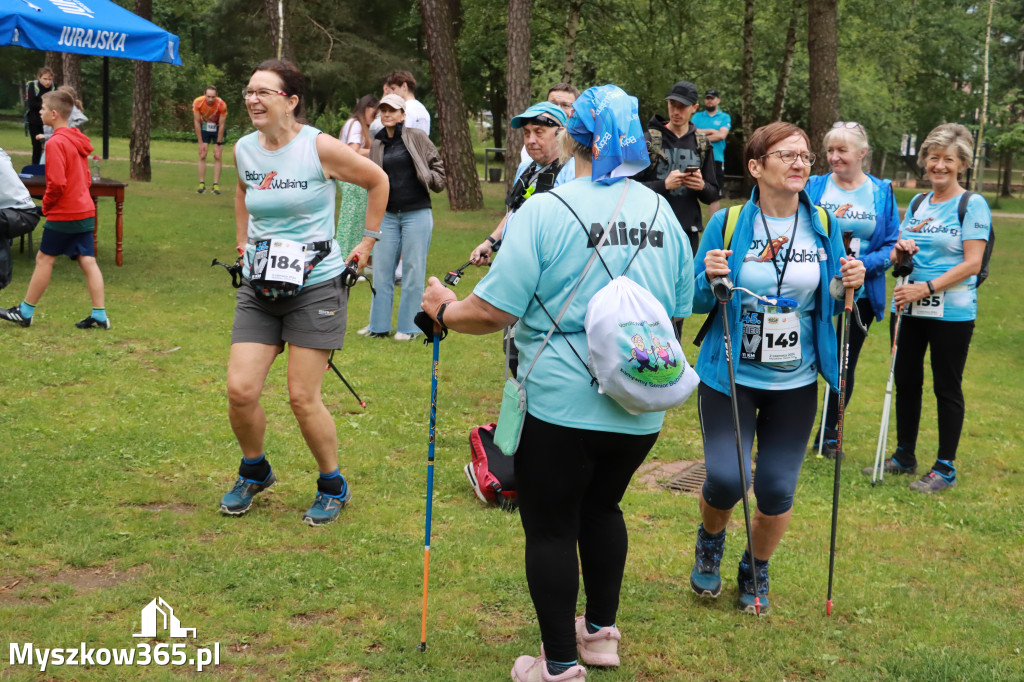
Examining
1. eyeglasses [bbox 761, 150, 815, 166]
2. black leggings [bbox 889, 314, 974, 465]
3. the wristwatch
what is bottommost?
black leggings [bbox 889, 314, 974, 465]

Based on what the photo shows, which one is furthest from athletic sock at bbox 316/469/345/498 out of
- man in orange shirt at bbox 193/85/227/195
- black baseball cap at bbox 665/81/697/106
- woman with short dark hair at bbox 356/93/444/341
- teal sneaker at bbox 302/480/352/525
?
man in orange shirt at bbox 193/85/227/195

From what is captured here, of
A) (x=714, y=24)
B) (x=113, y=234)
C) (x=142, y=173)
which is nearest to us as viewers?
(x=113, y=234)

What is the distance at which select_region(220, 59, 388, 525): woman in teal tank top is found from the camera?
15.6ft

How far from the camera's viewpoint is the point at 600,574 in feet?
11.8

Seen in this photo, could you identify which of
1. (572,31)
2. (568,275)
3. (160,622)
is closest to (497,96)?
(572,31)

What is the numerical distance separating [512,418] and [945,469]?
13.1 feet

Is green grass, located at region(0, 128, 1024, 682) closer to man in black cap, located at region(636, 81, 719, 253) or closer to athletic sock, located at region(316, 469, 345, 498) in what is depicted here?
athletic sock, located at region(316, 469, 345, 498)

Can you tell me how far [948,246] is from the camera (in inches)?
239

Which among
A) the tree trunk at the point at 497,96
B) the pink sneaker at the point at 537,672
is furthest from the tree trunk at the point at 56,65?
the pink sneaker at the point at 537,672

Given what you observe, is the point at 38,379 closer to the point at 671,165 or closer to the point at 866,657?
the point at 671,165

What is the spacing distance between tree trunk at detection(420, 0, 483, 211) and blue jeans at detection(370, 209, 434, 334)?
8.61 metres

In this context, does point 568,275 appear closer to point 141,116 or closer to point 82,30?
point 82,30

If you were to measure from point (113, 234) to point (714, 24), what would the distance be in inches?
848

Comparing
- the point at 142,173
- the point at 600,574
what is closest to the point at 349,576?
the point at 600,574
